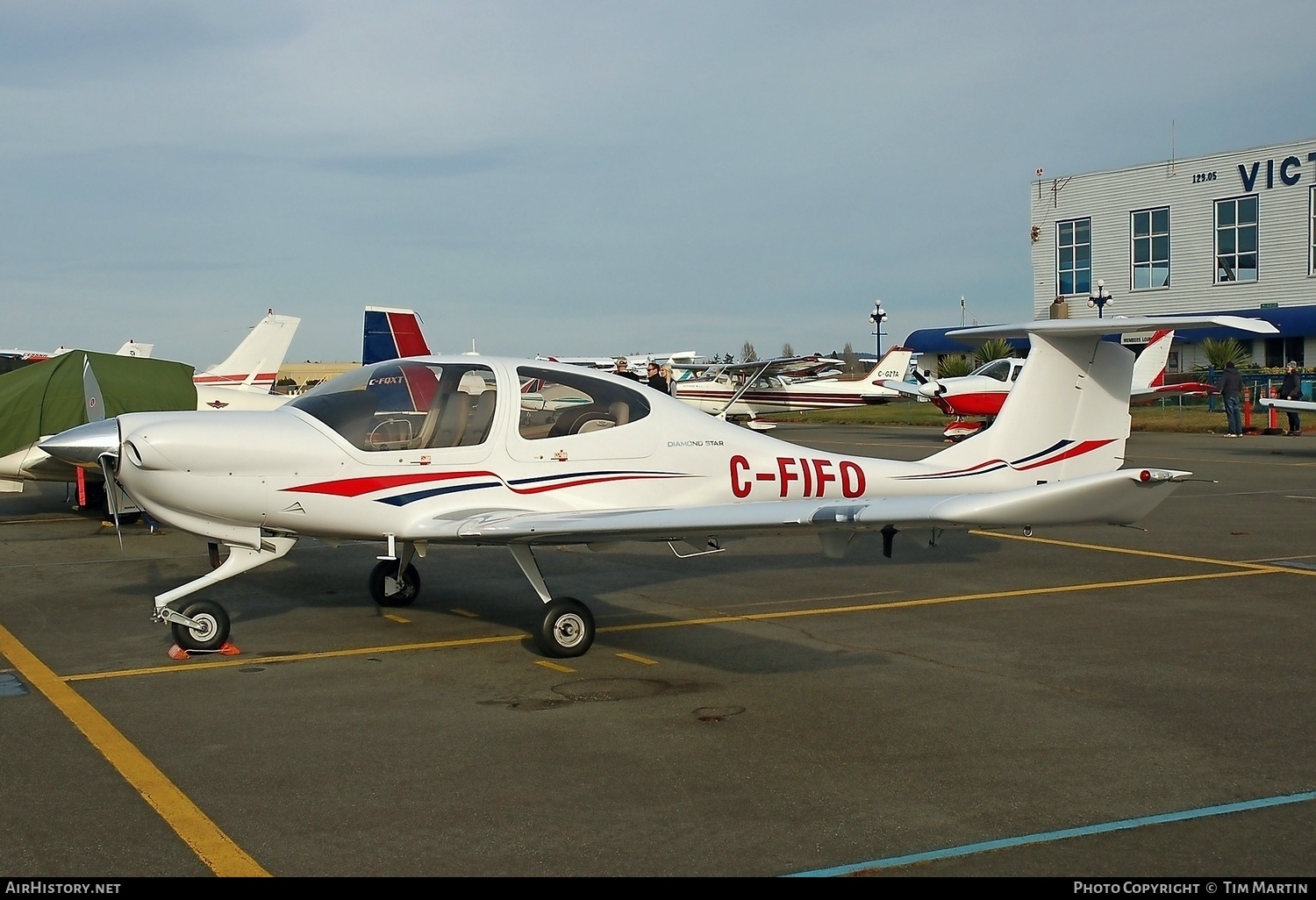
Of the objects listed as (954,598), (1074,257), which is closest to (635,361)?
(1074,257)

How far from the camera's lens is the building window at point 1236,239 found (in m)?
53.2

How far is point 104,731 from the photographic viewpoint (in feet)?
20.3

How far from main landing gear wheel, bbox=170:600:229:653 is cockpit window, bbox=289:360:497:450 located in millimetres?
1402

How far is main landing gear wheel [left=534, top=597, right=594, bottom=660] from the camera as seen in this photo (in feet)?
25.5

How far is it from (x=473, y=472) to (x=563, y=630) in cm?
123

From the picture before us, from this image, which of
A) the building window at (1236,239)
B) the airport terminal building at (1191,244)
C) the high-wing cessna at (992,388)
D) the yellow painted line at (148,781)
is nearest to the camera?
Answer: the yellow painted line at (148,781)

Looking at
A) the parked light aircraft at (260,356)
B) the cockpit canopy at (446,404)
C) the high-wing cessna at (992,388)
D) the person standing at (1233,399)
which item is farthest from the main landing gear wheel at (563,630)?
the person standing at (1233,399)

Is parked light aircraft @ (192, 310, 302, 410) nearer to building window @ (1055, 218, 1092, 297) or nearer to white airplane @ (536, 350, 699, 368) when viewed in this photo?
white airplane @ (536, 350, 699, 368)

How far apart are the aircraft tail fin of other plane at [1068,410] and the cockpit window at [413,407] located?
12.0ft

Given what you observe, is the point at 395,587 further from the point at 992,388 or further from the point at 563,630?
the point at 992,388

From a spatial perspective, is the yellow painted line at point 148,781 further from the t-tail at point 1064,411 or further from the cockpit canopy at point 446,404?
the t-tail at point 1064,411

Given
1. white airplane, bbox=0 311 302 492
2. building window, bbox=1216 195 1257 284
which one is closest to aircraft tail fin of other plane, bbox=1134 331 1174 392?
white airplane, bbox=0 311 302 492

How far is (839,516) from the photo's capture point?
663 cm
